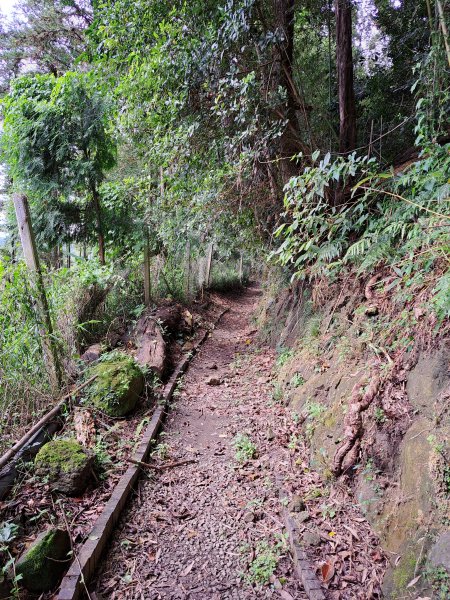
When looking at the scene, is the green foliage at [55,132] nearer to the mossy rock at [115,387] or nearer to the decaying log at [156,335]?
the decaying log at [156,335]

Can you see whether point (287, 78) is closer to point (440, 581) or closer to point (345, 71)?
point (345, 71)

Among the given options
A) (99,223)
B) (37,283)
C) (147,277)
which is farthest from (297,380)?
(99,223)

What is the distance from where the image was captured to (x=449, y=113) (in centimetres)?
383

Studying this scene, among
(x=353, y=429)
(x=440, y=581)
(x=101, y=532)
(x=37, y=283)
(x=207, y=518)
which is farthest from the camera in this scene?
(x=37, y=283)

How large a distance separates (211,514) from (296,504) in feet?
2.57

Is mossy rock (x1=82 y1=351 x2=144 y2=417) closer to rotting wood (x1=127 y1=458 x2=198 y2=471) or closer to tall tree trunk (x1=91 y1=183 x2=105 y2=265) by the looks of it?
rotting wood (x1=127 y1=458 x2=198 y2=471)

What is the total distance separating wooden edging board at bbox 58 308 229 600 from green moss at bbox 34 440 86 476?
0.45 meters

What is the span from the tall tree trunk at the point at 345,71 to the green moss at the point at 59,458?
4.70 m

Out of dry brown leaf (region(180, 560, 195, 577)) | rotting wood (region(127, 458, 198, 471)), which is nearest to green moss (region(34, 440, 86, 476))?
rotting wood (region(127, 458, 198, 471))

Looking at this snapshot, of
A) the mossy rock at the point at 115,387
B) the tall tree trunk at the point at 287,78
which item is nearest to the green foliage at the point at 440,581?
the mossy rock at the point at 115,387

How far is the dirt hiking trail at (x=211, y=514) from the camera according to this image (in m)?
2.48

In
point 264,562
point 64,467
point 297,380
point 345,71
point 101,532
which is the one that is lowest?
point 264,562

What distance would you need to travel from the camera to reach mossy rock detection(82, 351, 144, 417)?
4.40 meters

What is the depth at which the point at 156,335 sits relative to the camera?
6.91 m
